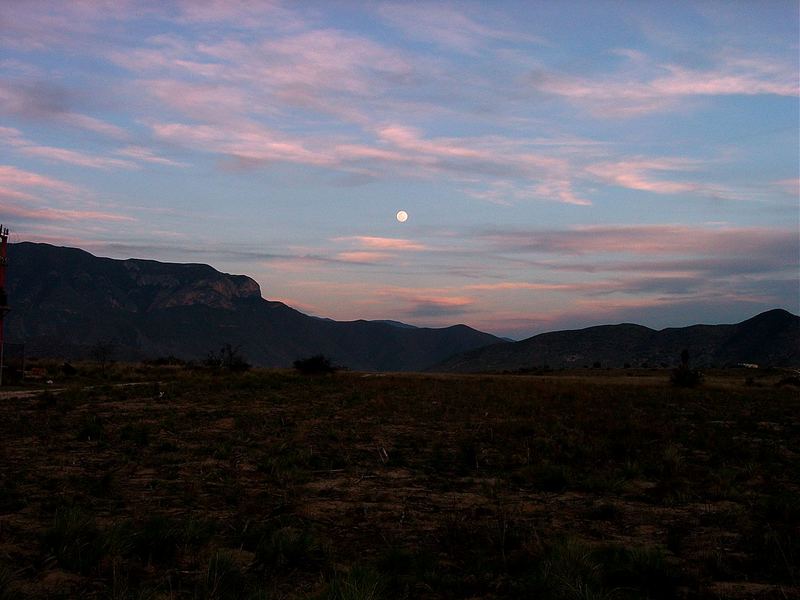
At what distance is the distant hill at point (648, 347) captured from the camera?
102 meters

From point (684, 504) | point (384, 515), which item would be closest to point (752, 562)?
point (684, 504)

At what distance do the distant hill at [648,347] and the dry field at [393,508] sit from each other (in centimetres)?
8372

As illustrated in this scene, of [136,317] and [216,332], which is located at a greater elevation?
[136,317]

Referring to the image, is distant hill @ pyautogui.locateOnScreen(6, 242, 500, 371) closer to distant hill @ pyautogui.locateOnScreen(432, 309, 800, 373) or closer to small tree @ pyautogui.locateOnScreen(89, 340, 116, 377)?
small tree @ pyautogui.locateOnScreen(89, 340, 116, 377)

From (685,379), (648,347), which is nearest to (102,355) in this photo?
(685,379)

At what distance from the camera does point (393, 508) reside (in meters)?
8.77

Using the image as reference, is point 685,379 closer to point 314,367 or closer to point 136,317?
point 314,367

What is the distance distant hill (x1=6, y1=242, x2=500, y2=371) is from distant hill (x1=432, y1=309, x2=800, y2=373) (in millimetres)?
54463

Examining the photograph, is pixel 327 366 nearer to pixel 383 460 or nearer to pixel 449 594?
pixel 383 460

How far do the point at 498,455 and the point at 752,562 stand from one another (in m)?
6.75

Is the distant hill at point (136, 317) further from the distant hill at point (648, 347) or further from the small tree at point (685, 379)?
the small tree at point (685, 379)

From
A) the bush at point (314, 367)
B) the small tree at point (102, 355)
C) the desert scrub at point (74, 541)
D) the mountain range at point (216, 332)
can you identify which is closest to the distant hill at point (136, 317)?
the mountain range at point (216, 332)

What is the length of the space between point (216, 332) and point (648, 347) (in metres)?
107

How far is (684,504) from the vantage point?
9172 millimetres
